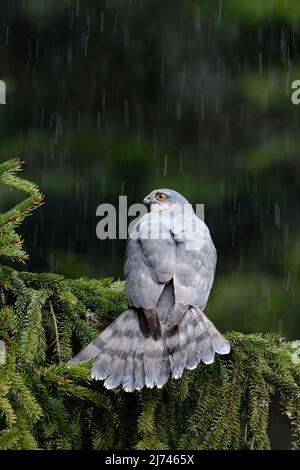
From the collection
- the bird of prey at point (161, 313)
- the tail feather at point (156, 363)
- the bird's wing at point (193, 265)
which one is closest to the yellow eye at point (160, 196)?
the bird of prey at point (161, 313)

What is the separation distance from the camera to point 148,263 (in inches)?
143

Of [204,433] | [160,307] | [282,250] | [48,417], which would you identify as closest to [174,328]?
[160,307]

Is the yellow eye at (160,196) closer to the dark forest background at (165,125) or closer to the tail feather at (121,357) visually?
the tail feather at (121,357)

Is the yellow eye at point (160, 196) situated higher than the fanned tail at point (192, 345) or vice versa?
the yellow eye at point (160, 196)

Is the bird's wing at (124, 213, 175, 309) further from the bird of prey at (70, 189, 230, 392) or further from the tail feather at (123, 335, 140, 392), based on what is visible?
the tail feather at (123, 335, 140, 392)

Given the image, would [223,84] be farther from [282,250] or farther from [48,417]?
[48,417]

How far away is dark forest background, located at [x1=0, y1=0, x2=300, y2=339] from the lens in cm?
736

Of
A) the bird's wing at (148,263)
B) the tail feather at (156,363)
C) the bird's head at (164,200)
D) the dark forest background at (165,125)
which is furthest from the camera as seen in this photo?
the dark forest background at (165,125)

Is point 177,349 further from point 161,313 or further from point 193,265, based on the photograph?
point 193,265

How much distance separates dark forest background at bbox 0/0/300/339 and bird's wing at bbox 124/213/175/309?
3346mm

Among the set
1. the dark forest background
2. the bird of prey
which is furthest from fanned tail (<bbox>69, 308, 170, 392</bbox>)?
the dark forest background

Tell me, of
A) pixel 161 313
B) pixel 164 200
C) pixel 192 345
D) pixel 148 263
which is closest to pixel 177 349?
pixel 192 345

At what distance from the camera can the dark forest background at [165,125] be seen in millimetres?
7355

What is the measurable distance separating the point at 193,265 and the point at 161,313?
376mm
